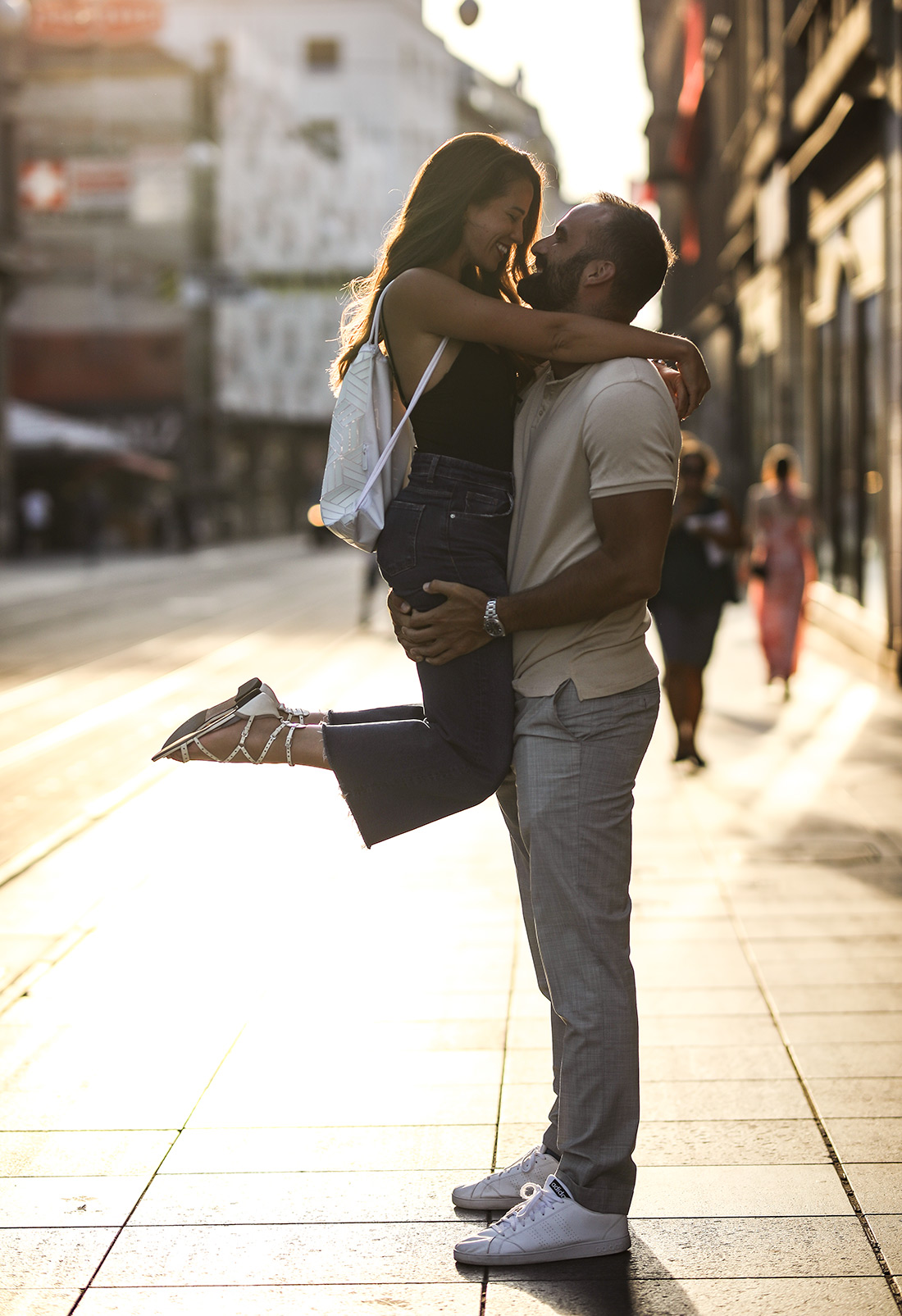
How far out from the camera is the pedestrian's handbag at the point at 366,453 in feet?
10.5

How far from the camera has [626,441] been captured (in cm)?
308

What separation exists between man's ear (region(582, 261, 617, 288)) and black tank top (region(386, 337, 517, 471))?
22 cm

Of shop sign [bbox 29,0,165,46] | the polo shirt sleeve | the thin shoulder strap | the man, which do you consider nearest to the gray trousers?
the man

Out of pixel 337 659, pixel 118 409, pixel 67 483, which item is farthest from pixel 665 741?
pixel 118 409

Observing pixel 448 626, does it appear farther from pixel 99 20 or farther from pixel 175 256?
pixel 175 256

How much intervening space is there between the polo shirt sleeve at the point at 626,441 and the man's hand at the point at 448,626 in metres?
0.30

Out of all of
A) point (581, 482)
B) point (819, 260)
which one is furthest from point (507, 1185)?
point (819, 260)

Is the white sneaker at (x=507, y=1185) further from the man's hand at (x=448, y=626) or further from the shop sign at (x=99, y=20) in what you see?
the shop sign at (x=99, y=20)

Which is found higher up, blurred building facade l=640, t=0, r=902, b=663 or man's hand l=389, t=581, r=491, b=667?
blurred building facade l=640, t=0, r=902, b=663

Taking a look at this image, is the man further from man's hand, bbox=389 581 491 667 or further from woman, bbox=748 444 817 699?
woman, bbox=748 444 817 699

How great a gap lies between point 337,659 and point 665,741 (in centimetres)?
585

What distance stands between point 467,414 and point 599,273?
36 cm

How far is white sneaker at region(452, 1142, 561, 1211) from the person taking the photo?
345cm

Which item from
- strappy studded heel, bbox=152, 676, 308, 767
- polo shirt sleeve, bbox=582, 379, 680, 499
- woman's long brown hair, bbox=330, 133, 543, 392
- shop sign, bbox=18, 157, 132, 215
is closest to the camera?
polo shirt sleeve, bbox=582, 379, 680, 499
